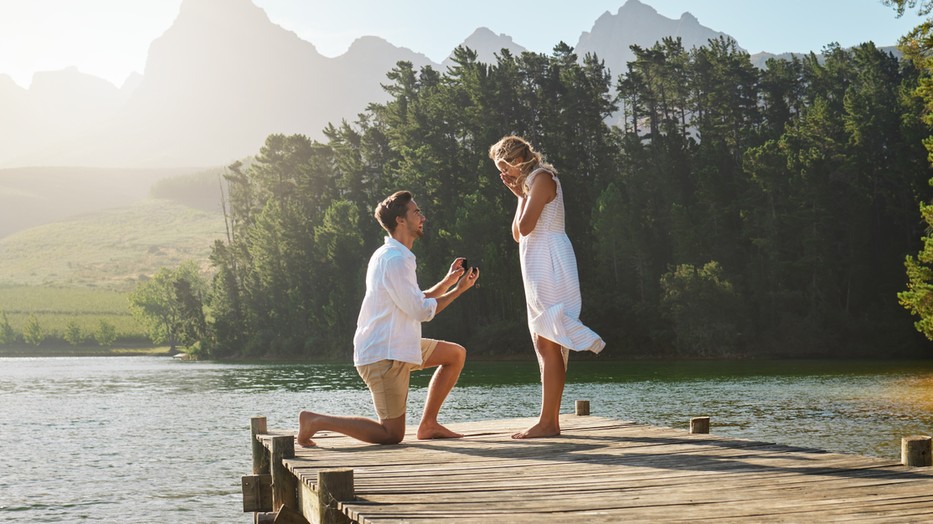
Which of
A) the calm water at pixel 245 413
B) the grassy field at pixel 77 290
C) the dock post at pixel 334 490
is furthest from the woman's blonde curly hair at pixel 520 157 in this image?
the grassy field at pixel 77 290

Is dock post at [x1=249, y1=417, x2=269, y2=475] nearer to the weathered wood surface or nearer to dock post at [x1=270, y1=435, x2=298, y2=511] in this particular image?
the weathered wood surface

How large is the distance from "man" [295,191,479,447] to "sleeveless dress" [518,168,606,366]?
0.58m

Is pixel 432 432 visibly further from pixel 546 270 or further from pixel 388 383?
pixel 546 270

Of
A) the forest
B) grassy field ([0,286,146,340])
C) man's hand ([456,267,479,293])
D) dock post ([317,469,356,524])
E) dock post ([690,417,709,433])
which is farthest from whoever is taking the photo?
grassy field ([0,286,146,340])

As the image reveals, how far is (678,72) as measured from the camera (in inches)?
3265

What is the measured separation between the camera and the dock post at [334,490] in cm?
578

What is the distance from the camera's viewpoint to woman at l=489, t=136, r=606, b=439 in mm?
8531

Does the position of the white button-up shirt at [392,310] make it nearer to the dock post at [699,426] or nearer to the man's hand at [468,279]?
the man's hand at [468,279]

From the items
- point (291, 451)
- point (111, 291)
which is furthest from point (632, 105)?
point (111, 291)

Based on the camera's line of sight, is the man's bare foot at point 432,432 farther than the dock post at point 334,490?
Yes

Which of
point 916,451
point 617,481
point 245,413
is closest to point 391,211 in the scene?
point 617,481

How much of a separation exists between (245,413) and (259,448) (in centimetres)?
2468

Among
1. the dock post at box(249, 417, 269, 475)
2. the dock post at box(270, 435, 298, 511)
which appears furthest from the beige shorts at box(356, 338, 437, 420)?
the dock post at box(249, 417, 269, 475)

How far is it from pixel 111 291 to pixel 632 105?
103 meters
